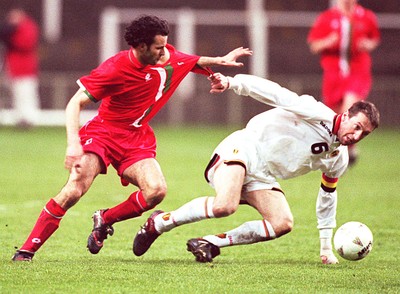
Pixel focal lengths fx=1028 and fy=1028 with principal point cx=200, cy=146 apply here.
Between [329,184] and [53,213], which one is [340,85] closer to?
[329,184]

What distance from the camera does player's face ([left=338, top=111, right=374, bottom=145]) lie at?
6.58 meters

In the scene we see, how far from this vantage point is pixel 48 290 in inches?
224

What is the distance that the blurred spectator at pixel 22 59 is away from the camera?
63.4ft

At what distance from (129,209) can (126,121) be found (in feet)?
2.01

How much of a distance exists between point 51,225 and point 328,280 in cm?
182

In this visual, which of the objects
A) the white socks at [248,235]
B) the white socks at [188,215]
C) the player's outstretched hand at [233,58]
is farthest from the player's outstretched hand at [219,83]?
the white socks at [248,235]

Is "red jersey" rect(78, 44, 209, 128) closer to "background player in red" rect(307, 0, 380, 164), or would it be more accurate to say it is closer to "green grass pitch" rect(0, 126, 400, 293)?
"green grass pitch" rect(0, 126, 400, 293)

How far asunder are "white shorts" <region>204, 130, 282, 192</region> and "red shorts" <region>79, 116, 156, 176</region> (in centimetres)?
53

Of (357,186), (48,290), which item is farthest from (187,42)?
(48,290)

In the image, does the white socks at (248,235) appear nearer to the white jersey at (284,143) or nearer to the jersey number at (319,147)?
the white jersey at (284,143)

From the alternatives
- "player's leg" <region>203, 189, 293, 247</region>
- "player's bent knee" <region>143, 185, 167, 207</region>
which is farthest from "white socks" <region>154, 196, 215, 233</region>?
"player's leg" <region>203, 189, 293, 247</region>

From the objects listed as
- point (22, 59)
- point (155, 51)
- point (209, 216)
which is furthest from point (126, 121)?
point (22, 59)

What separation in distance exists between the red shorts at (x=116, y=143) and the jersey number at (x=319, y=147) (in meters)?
1.16

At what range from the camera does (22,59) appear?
63.9 feet
